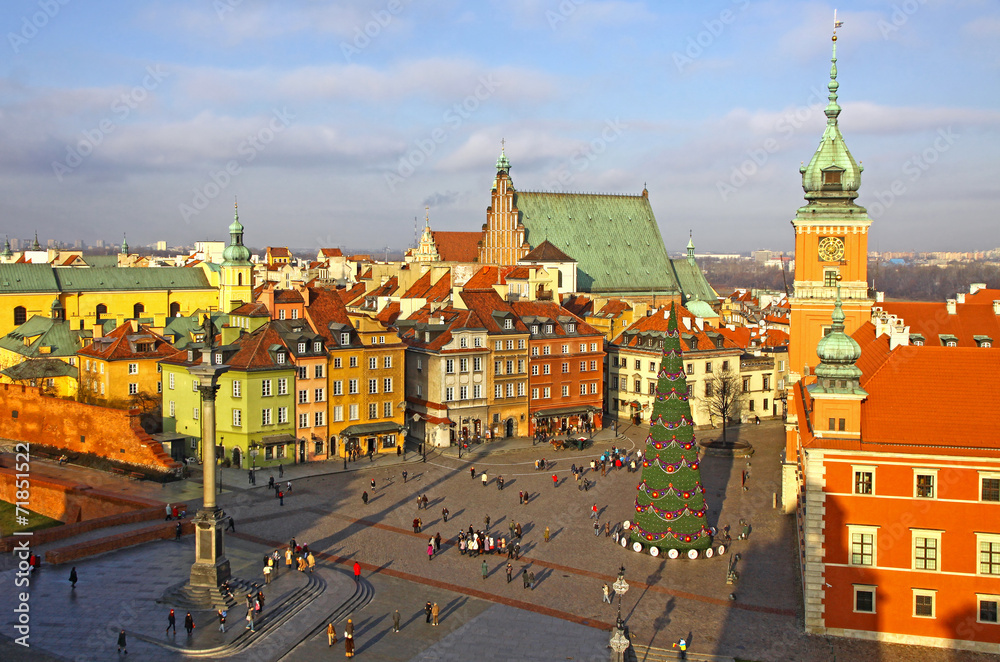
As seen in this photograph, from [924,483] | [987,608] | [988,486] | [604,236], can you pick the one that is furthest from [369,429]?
[604,236]

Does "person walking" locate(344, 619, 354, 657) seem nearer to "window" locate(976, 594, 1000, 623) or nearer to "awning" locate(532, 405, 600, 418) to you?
"window" locate(976, 594, 1000, 623)

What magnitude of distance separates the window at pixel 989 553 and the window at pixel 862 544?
3629 millimetres

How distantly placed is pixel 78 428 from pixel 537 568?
36042 mm

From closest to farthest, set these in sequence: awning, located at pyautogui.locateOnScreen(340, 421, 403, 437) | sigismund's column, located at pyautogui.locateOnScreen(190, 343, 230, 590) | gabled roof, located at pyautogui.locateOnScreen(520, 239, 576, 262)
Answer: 1. sigismund's column, located at pyautogui.locateOnScreen(190, 343, 230, 590)
2. awning, located at pyautogui.locateOnScreen(340, 421, 403, 437)
3. gabled roof, located at pyautogui.locateOnScreen(520, 239, 576, 262)

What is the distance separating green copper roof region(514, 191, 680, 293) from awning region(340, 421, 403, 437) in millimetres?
A: 41025

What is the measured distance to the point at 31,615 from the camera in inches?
1380

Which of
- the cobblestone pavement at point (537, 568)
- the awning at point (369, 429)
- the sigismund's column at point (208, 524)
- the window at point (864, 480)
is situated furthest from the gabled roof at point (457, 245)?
the window at point (864, 480)

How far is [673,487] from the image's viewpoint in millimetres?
45250

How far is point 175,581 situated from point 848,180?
42.3 m

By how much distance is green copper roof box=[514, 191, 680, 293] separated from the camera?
106m

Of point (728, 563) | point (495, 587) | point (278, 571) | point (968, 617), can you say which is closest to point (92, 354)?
point (278, 571)

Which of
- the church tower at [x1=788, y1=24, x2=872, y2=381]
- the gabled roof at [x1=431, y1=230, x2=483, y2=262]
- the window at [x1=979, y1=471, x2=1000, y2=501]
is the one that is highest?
the gabled roof at [x1=431, y1=230, x2=483, y2=262]

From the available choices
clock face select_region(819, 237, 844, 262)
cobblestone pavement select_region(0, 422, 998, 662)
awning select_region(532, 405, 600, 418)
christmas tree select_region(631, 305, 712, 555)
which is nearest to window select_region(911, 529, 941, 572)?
cobblestone pavement select_region(0, 422, 998, 662)

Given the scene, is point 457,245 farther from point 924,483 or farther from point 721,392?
point 924,483
